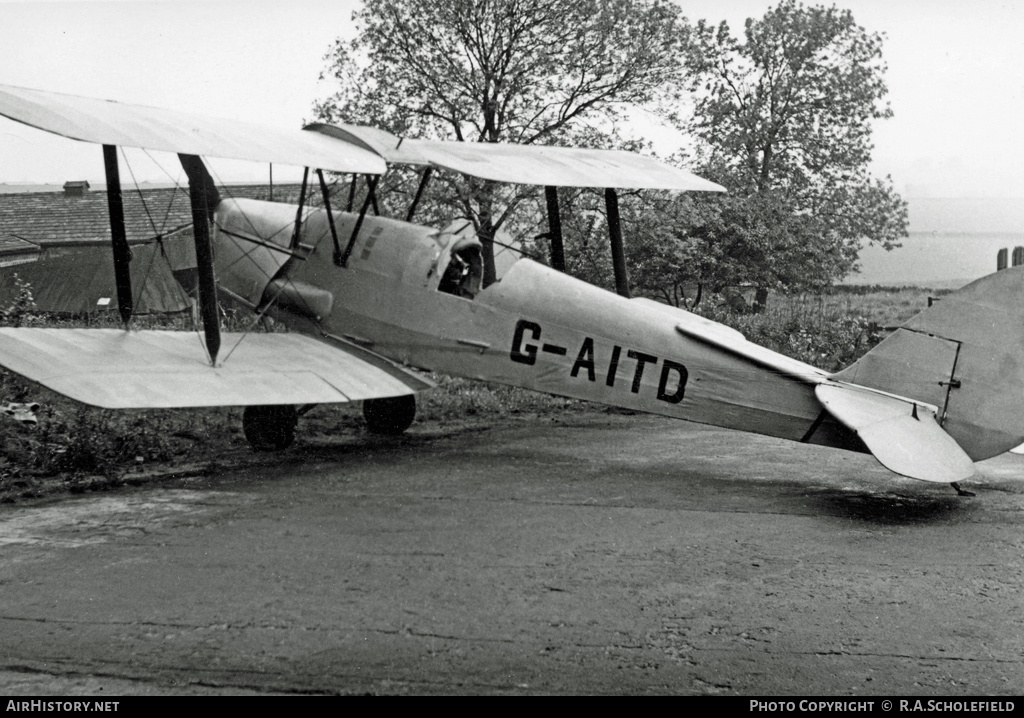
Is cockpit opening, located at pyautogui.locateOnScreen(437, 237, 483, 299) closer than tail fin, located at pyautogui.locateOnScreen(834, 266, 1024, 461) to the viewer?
No

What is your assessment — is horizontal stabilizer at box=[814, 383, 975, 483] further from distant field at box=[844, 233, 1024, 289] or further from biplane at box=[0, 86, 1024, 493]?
distant field at box=[844, 233, 1024, 289]

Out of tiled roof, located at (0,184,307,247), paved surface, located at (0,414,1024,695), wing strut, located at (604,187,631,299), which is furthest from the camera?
tiled roof, located at (0,184,307,247)

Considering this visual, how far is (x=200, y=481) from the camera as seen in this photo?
25.5 ft

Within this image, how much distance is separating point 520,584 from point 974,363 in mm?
3957

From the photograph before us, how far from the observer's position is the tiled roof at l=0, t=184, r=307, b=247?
21.0 metres

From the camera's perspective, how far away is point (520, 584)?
203 inches

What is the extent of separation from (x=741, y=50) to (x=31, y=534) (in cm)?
2189

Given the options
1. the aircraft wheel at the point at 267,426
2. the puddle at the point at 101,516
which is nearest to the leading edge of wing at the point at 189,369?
the aircraft wheel at the point at 267,426

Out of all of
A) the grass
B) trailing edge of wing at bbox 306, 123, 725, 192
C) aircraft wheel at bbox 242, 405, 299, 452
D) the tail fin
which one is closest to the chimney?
the grass

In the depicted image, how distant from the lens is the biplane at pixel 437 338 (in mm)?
6984

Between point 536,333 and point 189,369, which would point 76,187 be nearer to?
point 189,369

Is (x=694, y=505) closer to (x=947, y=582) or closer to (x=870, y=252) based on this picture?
(x=947, y=582)

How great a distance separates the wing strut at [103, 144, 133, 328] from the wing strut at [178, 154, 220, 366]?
1.92 feet

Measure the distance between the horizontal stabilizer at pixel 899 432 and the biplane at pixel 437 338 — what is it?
0.02 metres
